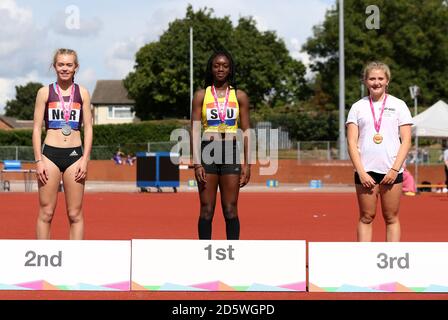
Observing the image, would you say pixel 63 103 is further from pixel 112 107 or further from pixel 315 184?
pixel 112 107

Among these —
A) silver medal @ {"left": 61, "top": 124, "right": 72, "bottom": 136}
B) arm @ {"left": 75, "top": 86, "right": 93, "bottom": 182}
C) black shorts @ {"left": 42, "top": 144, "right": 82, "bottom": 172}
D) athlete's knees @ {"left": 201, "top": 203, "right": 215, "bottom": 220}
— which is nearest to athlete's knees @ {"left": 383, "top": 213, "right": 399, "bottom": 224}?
athlete's knees @ {"left": 201, "top": 203, "right": 215, "bottom": 220}

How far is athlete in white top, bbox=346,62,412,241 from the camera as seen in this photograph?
23.4ft

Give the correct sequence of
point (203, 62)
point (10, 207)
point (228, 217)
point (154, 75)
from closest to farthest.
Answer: point (228, 217) → point (10, 207) → point (203, 62) → point (154, 75)

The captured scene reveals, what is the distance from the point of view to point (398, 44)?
6962cm

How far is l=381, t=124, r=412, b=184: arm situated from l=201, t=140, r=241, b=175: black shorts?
138 centimetres

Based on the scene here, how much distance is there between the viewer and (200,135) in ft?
25.3

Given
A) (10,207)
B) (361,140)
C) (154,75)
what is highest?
(154,75)

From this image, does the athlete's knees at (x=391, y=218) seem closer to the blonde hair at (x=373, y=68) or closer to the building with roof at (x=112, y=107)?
the blonde hair at (x=373, y=68)

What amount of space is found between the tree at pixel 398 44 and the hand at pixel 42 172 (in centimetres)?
6189

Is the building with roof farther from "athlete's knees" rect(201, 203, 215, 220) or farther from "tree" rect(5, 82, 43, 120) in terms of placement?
"athlete's knees" rect(201, 203, 215, 220)

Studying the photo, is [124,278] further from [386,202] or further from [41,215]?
[386,202]

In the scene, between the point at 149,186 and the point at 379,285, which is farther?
the point at 149,186

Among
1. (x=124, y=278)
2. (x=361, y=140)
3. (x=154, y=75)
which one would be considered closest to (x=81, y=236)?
(x=124, y=278)
